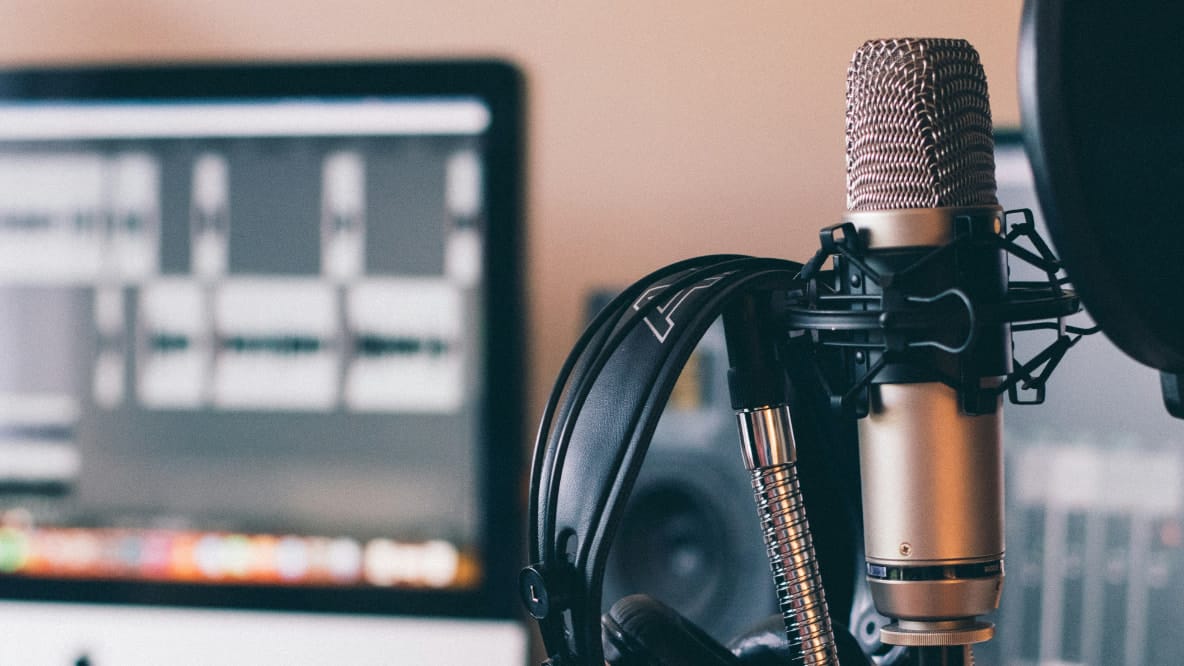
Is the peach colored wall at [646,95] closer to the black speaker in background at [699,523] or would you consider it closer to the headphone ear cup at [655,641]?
the black speaker in background at [699,523]

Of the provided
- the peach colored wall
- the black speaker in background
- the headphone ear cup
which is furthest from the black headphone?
the peach colored wall

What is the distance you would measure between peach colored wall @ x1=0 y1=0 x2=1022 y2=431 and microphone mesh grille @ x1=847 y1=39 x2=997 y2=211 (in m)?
0.67

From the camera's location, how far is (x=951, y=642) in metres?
0.26

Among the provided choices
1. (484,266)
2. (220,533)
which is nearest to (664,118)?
(484,266)

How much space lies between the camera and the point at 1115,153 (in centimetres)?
22

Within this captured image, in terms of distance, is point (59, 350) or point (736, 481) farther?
point (59, 350)

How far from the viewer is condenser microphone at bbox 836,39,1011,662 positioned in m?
0.25

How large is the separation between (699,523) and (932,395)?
50cm

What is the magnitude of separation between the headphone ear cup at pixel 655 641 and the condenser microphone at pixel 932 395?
6cm

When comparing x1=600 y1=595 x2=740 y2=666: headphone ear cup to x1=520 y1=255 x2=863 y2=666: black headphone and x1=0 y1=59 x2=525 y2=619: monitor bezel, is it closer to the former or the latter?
x1=520 y1=255 x2=863 y2=666: black headphone

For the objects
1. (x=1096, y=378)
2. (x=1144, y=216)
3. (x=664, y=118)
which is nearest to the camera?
(x=1144, y=216)

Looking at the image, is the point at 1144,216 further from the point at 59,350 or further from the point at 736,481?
the point at 59,350

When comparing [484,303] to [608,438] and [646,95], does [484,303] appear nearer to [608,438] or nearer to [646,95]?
[646,95]

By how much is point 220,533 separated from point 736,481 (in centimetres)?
41
